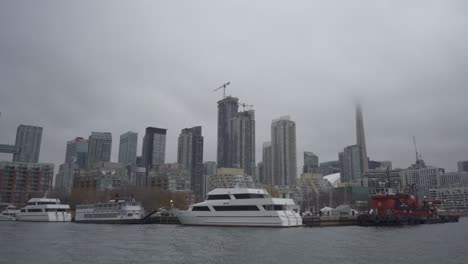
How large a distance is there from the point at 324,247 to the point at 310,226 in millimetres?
34136

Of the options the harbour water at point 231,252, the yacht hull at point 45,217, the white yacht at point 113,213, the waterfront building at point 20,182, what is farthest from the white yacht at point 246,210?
the waterfront building at point 20,182

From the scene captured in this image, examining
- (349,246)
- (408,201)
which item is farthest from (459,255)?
(408,201)

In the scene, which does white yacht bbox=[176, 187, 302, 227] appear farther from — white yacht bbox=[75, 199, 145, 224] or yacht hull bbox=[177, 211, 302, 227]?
white yacht bbox=[75, 199, 145, 224]

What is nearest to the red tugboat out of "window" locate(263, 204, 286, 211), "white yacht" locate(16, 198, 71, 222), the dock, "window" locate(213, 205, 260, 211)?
the dock

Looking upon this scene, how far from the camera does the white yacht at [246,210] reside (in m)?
60.2

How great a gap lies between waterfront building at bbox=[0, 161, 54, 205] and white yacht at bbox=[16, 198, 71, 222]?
60.5 meters

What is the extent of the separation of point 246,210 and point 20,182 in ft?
392

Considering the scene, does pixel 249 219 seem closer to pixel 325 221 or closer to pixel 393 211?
pixel 325 221

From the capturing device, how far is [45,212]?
8475cm

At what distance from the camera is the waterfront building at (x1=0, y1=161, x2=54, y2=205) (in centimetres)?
14425

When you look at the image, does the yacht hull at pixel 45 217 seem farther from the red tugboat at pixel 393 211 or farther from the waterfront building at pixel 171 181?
the waterfront building at pixel 171 181

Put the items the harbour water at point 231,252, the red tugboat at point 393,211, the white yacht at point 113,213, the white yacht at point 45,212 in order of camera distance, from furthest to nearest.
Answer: the white yacht at point 45,212 < the white yacht at point 113,213 < the red tugboat at point 393,211 < the harbour water at point 231,252

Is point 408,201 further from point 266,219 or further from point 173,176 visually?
point 173,176

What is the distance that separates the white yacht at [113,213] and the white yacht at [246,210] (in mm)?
20398
